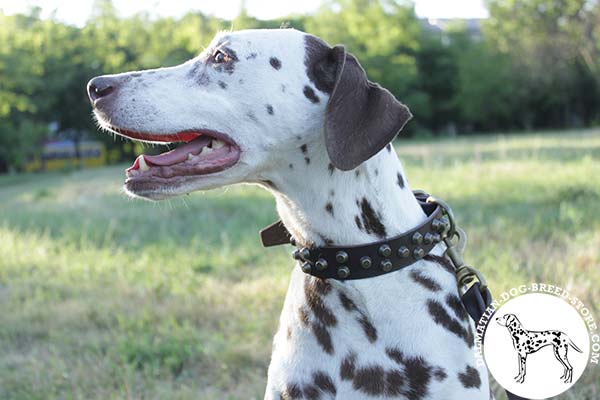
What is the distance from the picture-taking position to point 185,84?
94.1 inches

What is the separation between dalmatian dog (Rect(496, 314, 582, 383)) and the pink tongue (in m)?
1.23

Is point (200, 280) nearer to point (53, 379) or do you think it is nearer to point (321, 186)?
point (53, 379)

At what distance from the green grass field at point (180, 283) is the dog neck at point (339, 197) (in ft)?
2.97

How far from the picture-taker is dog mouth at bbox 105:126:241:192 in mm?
2311

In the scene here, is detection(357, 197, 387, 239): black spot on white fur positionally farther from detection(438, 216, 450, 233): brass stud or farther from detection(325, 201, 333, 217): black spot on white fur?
detection(438, 216, 450, 233): brass stud

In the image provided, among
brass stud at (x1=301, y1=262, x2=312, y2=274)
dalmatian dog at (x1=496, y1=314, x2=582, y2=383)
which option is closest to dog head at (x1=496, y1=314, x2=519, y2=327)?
dalmatian dog at (x1=496, y1=314, x2=582, y2=383)

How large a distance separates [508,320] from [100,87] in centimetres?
169

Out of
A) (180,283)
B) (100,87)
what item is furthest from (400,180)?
(180,283)

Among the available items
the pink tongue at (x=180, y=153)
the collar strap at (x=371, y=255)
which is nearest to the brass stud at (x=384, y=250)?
the collar strap at (x=371, y=255)

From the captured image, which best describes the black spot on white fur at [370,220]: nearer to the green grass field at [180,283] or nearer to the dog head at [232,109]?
the dog head at [232,109]

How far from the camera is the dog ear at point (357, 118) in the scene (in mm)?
2166

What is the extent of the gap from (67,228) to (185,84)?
6.79 m

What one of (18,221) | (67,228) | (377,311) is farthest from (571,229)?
(18,221)

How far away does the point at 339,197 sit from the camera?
→ 2.30 m
